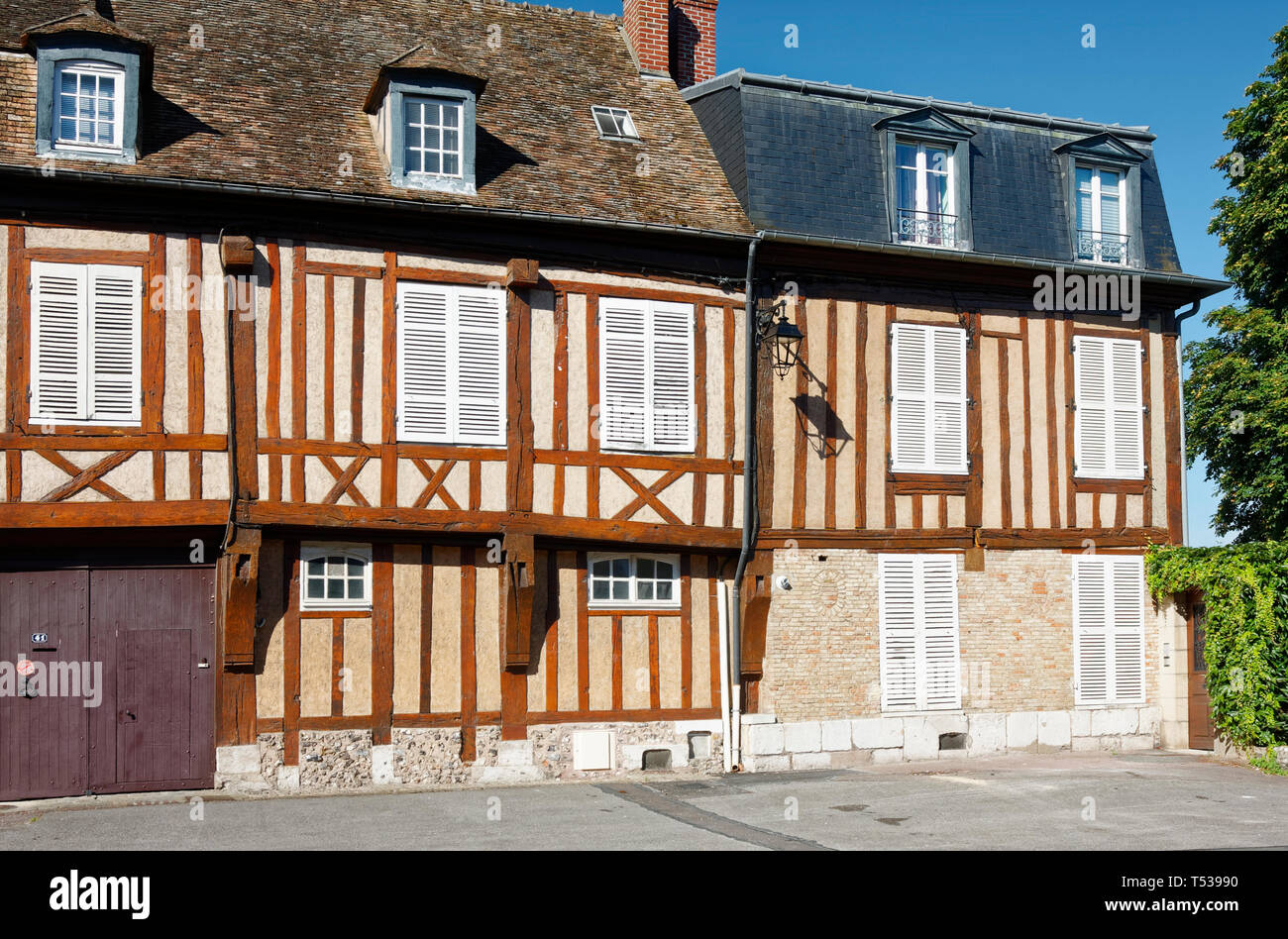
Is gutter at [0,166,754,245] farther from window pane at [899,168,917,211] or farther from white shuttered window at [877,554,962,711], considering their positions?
white shuttered window at [877,554,962,711]

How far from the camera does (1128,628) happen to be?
16312mm

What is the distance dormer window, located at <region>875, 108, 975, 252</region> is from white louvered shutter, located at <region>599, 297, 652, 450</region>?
3.48 m

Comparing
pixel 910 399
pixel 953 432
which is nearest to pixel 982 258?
pixel 910 399

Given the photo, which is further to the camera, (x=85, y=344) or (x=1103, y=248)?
(x=1103, y=248)

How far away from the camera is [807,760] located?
14.7m

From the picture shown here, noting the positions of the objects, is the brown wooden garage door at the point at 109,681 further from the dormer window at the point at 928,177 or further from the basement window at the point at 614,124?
the dormer window at the point at 928,177

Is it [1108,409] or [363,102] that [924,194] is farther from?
[363,102]

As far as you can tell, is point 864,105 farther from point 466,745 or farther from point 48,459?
point 48,459

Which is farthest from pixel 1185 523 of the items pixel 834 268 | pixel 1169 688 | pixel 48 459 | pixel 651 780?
pixel 48 459

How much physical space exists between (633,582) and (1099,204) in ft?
25.2

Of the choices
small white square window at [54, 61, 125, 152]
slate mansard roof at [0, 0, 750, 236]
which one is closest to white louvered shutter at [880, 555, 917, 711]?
slate mansard roof at [0, 0, 750, 236]

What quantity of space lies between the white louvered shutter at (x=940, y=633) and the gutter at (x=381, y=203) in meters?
4.29

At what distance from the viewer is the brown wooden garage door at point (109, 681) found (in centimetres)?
1260

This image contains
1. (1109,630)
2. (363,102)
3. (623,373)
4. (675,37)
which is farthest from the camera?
(675,37)
